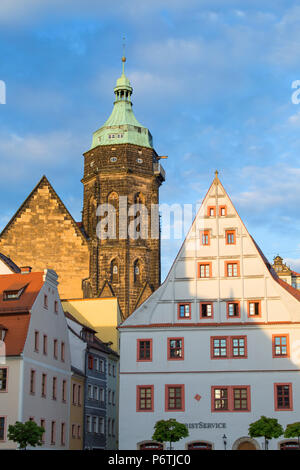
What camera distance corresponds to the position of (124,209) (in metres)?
77.0

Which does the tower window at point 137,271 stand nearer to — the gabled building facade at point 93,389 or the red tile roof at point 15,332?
the gabled building facade at point 93,389

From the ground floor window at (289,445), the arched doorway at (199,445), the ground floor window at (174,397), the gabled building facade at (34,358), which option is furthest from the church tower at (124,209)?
the ground floor window at (289,445)

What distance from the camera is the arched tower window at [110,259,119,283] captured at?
247ft

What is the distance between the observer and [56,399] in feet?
158

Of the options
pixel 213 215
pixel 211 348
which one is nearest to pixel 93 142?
pixel 213 215

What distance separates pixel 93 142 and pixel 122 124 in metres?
3.40

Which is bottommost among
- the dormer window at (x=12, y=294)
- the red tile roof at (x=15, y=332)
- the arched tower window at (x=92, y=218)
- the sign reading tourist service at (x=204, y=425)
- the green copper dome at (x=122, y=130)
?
the sign reading tourist service at (x=204, y=425)

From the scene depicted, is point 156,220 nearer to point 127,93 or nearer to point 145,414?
point 127,93

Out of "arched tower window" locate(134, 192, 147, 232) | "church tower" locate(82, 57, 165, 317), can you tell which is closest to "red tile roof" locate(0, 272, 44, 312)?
"church tower" locate(82, 57, 165, 317)

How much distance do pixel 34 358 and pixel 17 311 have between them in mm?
2751

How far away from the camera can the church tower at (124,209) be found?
246 ft

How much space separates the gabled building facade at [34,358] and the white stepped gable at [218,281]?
4933 mm

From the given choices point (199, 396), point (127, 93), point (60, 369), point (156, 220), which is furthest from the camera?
point (127, 93)

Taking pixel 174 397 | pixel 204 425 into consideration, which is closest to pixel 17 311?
pixel 174 397
